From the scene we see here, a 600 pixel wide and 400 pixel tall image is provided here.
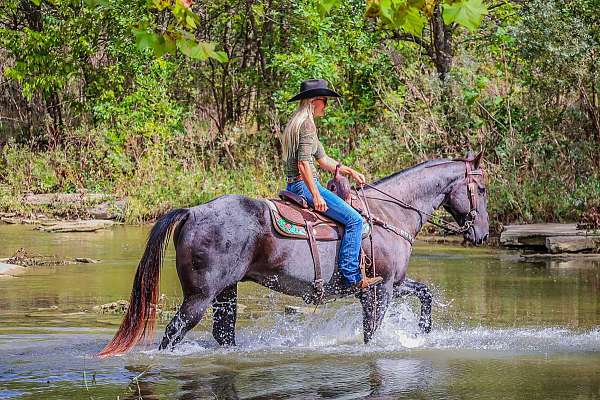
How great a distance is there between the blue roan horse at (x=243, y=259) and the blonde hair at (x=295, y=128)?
510 mm

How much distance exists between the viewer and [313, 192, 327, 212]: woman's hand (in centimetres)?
960

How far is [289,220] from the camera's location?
31.1 ft

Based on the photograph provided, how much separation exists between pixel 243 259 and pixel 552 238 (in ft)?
29.0

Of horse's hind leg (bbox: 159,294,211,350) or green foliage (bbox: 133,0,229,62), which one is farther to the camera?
horse's hind leg (bbox: 159,294,211,350)

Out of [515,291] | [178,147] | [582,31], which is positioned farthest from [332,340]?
[178,147]

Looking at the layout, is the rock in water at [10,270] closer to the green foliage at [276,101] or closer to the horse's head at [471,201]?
the green foliage at [276,101]

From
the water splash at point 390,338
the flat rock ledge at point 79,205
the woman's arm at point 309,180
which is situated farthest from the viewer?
the flat rock ledge at point 79,205

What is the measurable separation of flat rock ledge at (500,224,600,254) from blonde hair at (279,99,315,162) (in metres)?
8.21

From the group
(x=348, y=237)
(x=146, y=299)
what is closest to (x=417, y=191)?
(x=348, y=237)

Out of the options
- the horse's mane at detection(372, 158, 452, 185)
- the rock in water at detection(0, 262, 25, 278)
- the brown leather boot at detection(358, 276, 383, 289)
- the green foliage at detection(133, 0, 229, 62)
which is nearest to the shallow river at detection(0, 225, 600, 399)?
the rock in water at detection(0, 262, 25, 278)

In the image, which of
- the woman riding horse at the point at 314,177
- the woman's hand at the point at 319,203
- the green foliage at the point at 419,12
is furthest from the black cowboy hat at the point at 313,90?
the green foliage at the point at 419,12

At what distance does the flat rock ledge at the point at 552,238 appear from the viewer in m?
16.8

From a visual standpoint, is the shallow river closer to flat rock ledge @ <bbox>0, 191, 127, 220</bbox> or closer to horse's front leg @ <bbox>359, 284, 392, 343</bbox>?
horse's front leg @ <bbox>359, 284, 392, 343</bbox>

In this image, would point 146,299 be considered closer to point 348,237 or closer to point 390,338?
point 348,237
